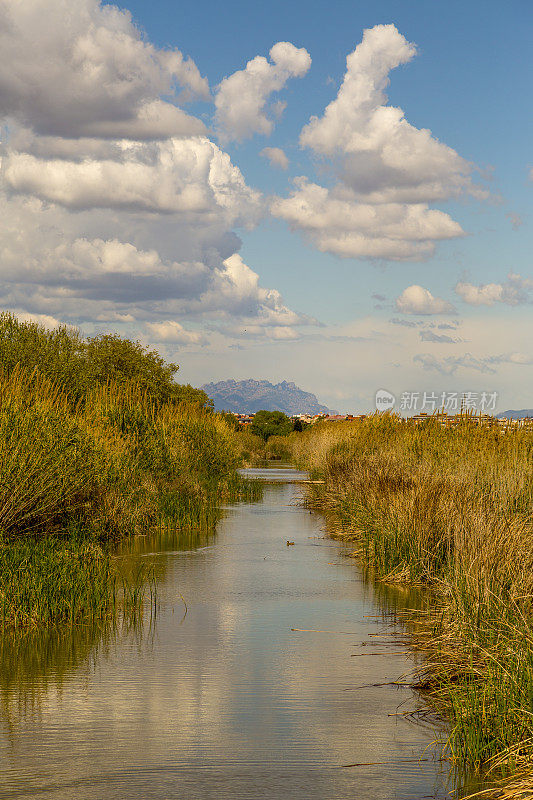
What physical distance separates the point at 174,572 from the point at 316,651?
20.5 feet

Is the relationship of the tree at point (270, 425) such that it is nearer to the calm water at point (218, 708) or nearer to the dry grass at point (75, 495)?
the dry grass at point (75, 495)

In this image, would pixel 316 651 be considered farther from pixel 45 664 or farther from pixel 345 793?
pixel 345 793

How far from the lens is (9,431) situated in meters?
14.9

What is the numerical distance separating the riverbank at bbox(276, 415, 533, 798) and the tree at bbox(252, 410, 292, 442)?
76243mm

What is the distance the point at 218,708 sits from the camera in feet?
28.4

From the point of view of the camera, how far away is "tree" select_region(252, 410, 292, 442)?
110 m

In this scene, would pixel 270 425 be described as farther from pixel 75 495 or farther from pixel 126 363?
pixel 75 495

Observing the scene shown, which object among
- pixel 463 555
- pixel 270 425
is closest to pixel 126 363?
pixel 463 555

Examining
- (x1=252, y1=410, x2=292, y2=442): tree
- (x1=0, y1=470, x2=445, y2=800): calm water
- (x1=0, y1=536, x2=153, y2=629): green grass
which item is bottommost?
(x1=0, y1=470, x2=445, y2=800): calm water

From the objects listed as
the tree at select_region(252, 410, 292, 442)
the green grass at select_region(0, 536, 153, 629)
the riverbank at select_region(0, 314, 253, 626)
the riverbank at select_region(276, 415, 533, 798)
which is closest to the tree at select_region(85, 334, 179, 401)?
the riverbank at select_region(0, 314, 253, 626)

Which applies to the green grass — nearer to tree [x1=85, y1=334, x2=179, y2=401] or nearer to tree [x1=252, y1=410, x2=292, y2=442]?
tree [x1=85, y1=334, x2=179, y2=401]

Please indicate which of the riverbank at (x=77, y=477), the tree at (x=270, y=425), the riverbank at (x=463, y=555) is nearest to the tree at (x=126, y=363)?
the riverbank at (x=77, y=477)

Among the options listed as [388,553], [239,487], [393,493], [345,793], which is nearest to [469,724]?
[345,793]

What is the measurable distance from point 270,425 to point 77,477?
94885mm
